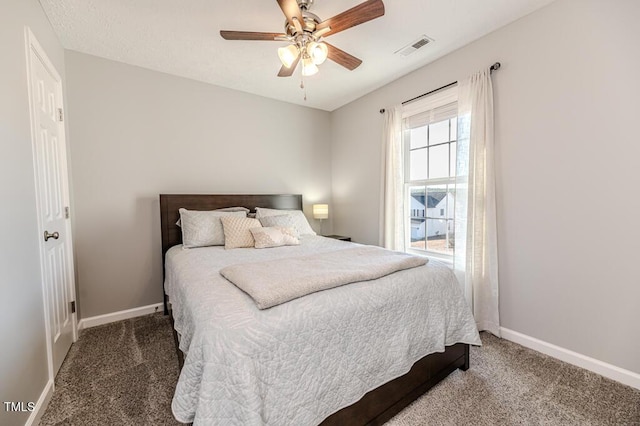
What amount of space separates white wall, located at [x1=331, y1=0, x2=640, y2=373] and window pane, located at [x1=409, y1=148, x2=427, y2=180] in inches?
32.3

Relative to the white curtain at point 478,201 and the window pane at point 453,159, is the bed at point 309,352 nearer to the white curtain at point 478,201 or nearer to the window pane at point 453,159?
the white curtain at point 478,201

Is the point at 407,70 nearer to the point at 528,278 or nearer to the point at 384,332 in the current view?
the point at 528,278

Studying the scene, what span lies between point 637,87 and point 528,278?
143 cm

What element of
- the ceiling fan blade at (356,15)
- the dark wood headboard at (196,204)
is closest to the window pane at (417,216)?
the dark wood headboard at (196,204)

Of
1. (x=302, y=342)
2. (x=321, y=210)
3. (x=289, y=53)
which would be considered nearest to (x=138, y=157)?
(x=289, y=53)

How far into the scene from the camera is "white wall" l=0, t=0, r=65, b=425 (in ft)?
4.14

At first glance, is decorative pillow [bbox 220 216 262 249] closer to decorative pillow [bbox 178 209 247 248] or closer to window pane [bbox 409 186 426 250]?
decorative pillow [bbox 178 209 247 248]

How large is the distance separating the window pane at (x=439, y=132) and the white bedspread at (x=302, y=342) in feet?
5.55

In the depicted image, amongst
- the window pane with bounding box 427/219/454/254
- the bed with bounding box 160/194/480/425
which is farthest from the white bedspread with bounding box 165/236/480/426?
the window pane with bounding box 427/219/454/254

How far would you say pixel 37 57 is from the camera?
1.79m

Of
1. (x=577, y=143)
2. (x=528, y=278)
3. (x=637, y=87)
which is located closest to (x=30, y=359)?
(x=528, y=278)

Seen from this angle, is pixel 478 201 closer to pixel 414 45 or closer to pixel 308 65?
pixel 414 45

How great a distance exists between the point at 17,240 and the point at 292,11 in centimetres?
194

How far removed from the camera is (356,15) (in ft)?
5.29
